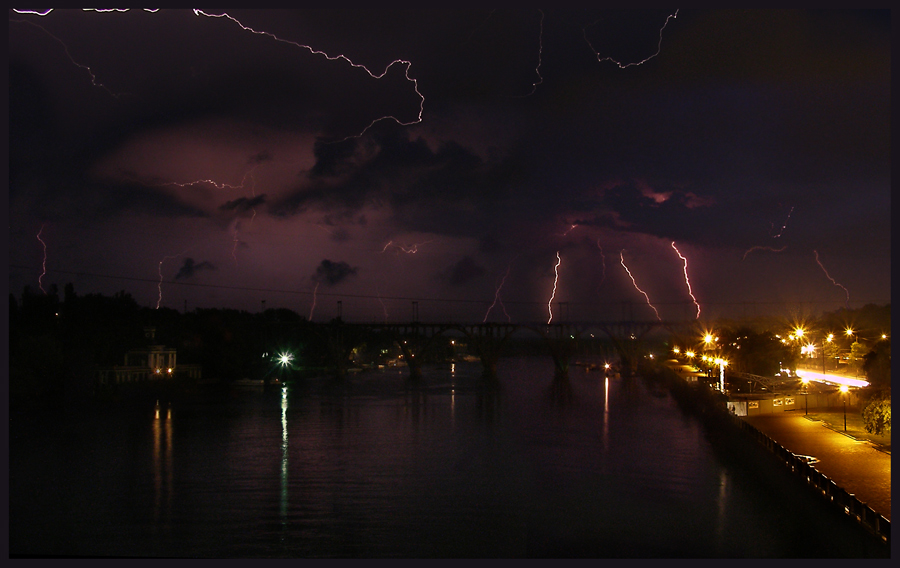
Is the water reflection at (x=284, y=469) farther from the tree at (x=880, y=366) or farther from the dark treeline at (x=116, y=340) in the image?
the tree at (x=880, y=366)

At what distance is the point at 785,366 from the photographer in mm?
42344

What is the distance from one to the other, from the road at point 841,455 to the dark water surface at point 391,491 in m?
1.25

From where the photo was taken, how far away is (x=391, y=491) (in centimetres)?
1850

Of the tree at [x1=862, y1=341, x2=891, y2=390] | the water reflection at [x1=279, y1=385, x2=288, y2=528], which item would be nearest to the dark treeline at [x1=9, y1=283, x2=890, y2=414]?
the tree at [x1=862, y1=341, x2=891, y2=390]

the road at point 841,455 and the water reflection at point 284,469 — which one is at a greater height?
the road at point 841,455

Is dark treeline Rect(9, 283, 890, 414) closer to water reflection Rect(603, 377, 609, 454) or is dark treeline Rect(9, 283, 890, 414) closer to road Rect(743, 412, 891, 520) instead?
road Rect(743, 412, 891, 520)

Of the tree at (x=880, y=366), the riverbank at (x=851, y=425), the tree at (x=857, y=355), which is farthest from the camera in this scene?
the tree at (x=857, y=355)

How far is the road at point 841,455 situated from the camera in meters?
14.0

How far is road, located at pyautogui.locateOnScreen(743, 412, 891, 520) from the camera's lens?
14.0 metres

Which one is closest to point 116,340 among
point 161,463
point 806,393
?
point 161,463

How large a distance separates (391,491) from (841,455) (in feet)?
39.0

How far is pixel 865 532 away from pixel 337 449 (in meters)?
18.3

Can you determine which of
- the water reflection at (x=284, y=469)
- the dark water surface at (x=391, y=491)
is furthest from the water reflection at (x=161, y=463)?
the water reflection at (x=284, y=469)

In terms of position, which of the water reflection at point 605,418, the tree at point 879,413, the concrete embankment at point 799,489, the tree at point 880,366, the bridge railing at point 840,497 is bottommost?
the water reflection at point 605,418
